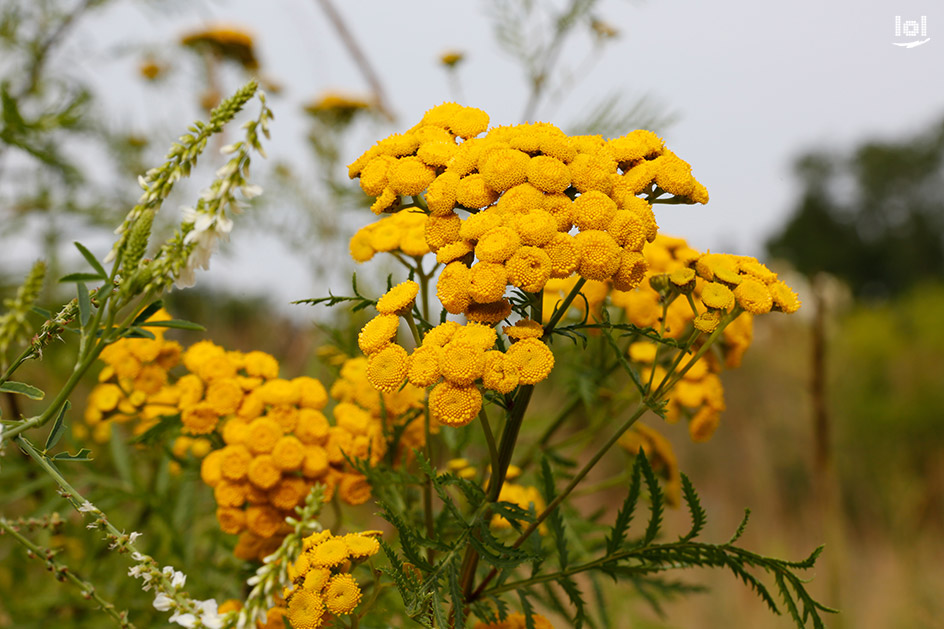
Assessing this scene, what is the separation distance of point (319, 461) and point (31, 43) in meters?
1.97

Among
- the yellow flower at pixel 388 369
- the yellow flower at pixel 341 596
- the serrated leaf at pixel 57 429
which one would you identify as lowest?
the yellow flower at pixel 341 596

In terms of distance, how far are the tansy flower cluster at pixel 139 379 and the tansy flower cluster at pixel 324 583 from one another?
59cm

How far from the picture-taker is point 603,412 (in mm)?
1508

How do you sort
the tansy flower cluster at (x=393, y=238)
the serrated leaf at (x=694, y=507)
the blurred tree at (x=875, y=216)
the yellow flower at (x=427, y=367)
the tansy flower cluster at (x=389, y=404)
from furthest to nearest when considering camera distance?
the blurred tree at (x=875, y=216) < the tansy flower cluster at (x=389, y=404) < the tansy flower cluster at (x=393, y=238) < the serrated leaf at (x=694, y=507) < the yellow flower at (x=427, y=367)

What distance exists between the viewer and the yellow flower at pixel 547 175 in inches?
34.0

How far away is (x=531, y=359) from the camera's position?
792 millimetres

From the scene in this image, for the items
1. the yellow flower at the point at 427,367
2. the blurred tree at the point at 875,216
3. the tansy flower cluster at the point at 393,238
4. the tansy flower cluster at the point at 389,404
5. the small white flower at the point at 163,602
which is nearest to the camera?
the small white flower at the point at 163,602

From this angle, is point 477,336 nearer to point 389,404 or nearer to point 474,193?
point 474,193

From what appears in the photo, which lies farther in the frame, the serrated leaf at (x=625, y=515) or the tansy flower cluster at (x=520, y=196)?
the serrated leaf at (x=625, y=515)

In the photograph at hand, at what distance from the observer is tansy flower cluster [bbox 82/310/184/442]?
1.32m

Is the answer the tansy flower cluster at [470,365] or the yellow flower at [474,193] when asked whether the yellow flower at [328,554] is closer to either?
the tansy flower cluster at [470,365]

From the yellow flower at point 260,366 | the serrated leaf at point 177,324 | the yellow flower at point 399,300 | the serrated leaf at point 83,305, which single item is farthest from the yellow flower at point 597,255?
the yellow flower at point 260,366

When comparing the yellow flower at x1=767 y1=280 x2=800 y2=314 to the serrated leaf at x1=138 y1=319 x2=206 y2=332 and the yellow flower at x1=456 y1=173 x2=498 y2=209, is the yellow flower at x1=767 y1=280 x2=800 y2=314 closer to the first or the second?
the yellow flower at x1=456 y1=173 x2=498 y2=209

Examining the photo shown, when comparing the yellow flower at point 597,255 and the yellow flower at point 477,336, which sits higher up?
the yellow flower at point 597,255
